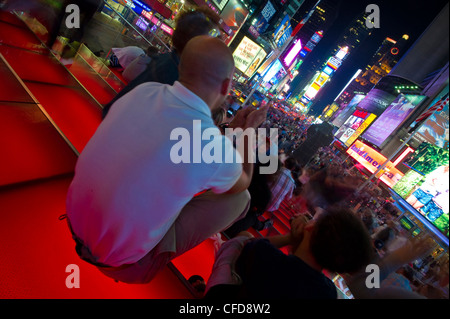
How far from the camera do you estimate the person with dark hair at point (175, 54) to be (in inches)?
78.2

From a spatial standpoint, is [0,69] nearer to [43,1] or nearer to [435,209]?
[43,1]

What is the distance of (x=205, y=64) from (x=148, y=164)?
636 mm

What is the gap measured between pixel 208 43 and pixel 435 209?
1614 millimetres

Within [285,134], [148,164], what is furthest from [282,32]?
[148,164]

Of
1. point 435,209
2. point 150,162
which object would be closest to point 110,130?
point 150,162

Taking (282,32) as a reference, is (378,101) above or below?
below

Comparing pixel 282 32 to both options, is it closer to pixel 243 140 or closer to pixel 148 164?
pixel 243 140

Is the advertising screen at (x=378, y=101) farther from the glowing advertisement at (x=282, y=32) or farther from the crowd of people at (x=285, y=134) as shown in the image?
the glowing advertisement at (x=282, y=32)

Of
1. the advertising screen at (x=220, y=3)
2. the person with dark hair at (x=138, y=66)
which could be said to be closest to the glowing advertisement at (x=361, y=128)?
the advertising screen at (x=220, y=3)

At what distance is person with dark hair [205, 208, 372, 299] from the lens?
107cm

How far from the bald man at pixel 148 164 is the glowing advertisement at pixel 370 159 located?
39.7 feet

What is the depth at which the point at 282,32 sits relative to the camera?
2777 cm

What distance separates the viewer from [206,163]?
0.93m

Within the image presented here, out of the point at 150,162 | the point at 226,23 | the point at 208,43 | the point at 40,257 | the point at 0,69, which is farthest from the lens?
the point at 226,23
